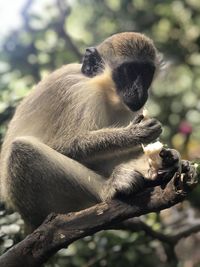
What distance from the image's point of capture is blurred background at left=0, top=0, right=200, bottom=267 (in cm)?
757

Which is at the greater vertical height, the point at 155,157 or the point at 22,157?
the point at 22,157

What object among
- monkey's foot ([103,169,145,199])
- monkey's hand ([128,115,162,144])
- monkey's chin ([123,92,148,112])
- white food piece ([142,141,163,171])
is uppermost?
monkey's chin ([123,92,148,112])

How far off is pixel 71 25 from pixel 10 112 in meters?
4.36

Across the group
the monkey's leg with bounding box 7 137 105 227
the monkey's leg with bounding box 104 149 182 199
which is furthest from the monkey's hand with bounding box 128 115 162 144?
the monkey's leg with bounding box 7 137 105 227

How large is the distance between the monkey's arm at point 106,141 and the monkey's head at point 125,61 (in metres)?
0.53

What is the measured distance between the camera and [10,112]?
6.61m

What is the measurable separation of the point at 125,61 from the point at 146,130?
1.11 meters

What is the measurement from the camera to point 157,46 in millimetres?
8727

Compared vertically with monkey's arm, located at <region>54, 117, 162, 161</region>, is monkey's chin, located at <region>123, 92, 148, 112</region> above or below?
above

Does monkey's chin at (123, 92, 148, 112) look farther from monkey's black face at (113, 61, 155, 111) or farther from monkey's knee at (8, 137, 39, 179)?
monkey's knee at (8, 137, 39, 179)

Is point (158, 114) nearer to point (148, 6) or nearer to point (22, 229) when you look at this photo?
point (148, 6)

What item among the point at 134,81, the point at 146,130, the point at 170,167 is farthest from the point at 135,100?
the point at 170,167

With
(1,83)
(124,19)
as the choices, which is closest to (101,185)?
(1,83)

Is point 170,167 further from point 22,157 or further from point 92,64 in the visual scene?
point 92,64
